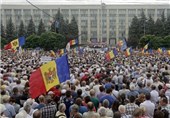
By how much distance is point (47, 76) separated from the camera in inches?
304

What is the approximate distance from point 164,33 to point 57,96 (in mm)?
55911

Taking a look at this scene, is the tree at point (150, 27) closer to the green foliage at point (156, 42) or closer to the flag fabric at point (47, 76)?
the green foliage at point (156, 42)

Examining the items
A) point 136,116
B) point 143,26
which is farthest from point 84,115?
Answer: point 143,26

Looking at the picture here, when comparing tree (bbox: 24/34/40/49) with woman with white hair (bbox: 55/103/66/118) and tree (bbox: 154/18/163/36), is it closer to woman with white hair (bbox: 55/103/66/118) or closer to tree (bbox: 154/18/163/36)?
tree (bbox: 154/18/163/36)

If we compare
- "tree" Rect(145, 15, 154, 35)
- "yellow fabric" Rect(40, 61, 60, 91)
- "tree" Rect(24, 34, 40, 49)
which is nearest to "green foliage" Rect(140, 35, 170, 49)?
"tree" Rect(145, 15, 154, 35)

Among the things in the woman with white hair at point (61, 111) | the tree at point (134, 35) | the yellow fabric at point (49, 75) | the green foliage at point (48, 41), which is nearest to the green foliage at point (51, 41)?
the green foliage at point (48, 41)

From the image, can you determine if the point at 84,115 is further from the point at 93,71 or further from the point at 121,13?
the point at 121,13

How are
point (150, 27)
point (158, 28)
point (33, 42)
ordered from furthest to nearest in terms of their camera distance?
point (150, 27), point (158, 28), point (33, 42)

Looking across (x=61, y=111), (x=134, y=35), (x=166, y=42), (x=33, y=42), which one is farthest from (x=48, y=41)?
(x=61, y=111)

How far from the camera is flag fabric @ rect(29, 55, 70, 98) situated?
24.5 feet

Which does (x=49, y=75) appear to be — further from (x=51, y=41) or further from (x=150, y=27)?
(x=150, y=27)

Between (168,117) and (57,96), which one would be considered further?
(57,96)

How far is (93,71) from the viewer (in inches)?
583

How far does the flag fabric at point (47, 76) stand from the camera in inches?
294
